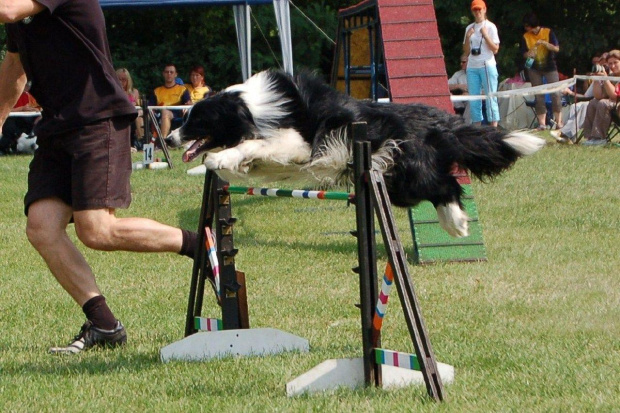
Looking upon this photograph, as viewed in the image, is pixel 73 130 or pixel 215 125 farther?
pixel 215 125

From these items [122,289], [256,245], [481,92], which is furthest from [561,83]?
[122,289]

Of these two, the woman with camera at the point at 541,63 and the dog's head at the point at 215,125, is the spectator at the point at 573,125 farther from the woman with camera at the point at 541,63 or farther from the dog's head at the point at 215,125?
the dog's head at the point at 215,125

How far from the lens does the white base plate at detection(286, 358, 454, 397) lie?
12.6 feet

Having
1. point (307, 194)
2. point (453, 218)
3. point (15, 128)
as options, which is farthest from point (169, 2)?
point (307, 194)

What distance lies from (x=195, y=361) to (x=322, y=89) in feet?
4.53

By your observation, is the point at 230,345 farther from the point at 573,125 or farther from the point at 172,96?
the point at 172,96

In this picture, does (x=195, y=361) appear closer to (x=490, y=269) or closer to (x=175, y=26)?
(x=490, y=269)

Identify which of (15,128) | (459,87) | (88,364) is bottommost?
(88,364)

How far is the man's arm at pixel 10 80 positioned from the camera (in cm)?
454

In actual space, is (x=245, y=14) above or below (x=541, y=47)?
above

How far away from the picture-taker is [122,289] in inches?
248

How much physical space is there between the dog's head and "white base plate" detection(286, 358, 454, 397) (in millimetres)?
1179

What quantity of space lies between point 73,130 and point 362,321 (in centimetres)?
156

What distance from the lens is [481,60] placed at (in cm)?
1435
